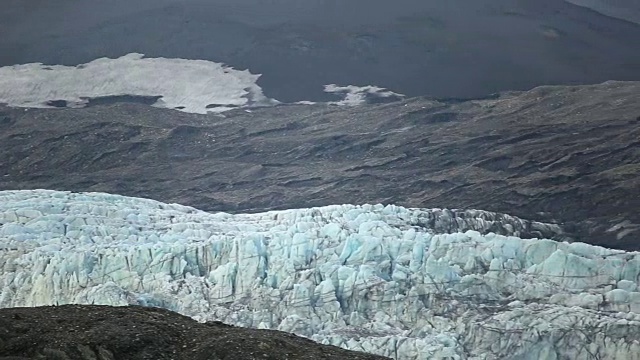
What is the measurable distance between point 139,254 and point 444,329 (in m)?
7.12

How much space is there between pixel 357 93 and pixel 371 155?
6.16m

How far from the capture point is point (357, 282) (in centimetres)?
2075

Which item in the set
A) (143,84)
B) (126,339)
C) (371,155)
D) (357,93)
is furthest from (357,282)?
(143,84)

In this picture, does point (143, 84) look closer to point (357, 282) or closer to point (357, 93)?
point (357, 93)

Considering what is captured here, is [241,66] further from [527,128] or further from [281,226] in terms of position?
[281,226]

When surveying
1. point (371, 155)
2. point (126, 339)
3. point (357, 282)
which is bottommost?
point (371, 155)

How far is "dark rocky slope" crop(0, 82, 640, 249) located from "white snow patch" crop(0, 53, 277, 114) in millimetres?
827

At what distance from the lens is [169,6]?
4741 cm

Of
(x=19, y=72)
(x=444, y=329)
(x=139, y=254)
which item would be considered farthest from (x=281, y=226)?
(x=19, y=72)

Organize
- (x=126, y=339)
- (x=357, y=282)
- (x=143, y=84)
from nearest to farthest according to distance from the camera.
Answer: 1. (x=126, y=339)
2. (x=357, y=282)
3. (x=143, y=84)

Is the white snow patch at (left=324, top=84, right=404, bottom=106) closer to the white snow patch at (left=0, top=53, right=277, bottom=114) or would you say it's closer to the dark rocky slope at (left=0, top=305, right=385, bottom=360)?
the white snow patch at (left=0, top=53, right=277, bottom=114)

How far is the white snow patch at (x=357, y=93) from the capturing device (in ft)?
140

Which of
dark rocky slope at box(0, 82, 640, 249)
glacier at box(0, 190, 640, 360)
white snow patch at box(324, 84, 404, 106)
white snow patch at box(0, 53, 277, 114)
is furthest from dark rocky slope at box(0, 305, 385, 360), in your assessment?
white snow patch at box(0, 53, 277, 114)

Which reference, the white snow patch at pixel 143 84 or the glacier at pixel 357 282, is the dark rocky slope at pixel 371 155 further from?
the glacier at pixel 357 282
